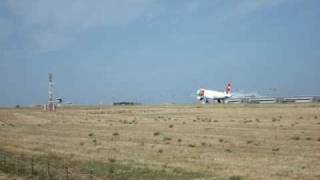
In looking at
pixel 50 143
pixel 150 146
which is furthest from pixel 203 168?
pixel 50 143

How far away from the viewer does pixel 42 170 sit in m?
29.7

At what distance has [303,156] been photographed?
3394 centimetres

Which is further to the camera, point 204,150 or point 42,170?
point 204,150

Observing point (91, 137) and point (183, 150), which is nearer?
point (183, 150)

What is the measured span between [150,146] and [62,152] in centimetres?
675

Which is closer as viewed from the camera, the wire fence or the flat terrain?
the wire fence

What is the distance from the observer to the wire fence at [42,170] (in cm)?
2702

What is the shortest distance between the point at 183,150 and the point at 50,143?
45.5ft

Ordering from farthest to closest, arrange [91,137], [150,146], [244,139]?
[91,137], [244,139], [150,146]

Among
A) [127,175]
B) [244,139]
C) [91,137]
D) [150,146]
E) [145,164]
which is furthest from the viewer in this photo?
[91,137]

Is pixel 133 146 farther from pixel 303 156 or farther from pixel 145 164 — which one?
pixel 303 156

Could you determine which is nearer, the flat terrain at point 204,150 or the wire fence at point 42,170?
the wire fence at point 42,170

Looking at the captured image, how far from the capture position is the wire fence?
27.0 metres

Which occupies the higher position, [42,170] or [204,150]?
[204,150]
